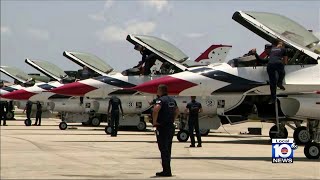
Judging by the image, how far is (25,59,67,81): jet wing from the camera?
3388cm

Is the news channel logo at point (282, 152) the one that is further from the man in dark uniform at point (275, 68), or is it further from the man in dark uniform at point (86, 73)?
the man in dark uniform at point (86, 73)

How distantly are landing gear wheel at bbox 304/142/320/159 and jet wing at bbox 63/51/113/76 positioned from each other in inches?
586

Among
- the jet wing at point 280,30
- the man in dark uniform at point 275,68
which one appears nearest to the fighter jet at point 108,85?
the jet wing at point 280,30

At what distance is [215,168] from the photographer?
11.5 m

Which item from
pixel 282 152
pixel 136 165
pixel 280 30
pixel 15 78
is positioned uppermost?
pixel 15 78

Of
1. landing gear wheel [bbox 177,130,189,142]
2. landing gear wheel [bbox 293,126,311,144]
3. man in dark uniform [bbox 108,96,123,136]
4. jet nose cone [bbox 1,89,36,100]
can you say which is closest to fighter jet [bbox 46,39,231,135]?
landing gear wheel [bbox 177,130,189,142]

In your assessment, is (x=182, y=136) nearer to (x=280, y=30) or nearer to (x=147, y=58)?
(x=147, y=58)

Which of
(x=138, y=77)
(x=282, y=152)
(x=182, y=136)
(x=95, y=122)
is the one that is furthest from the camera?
(x=95, y=122)

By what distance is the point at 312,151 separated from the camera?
13773 millimetres

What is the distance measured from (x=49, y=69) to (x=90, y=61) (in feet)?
21.8

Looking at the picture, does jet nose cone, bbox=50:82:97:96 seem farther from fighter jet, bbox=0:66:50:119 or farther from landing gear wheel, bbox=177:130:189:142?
fighter jet, bbox=0:66:50:119

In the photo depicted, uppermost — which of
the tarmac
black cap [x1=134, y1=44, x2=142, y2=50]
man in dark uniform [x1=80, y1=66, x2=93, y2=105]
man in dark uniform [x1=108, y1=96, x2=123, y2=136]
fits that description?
black cap [x1=134, y1=44, x2=142, y2=50]

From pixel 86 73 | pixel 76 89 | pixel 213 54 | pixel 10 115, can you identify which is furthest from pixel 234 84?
pixel 10 115

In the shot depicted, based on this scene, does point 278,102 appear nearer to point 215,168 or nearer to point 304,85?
point 304,85
